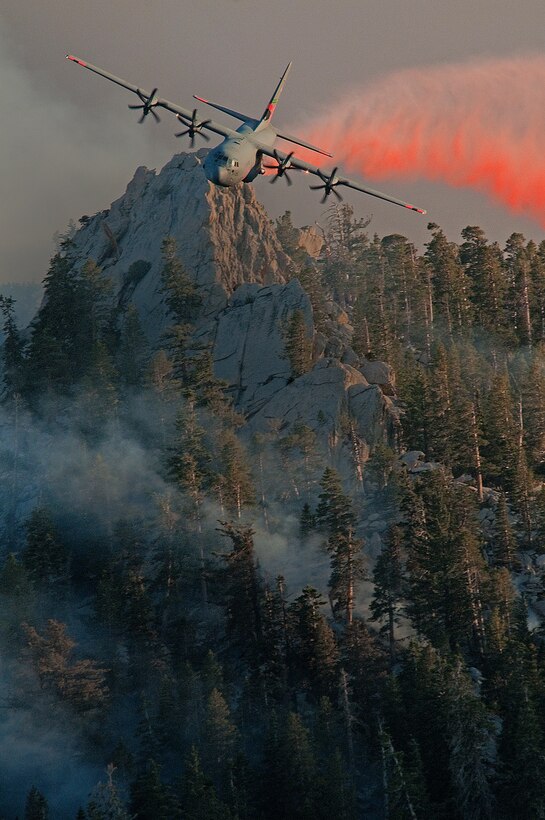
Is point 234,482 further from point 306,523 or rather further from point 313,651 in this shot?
point 313,651

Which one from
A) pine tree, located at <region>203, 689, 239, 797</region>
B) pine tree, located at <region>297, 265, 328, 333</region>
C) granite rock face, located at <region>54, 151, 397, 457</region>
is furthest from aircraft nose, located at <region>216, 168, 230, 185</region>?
pine tree, located at <region>297, 265, 328, 333</region>

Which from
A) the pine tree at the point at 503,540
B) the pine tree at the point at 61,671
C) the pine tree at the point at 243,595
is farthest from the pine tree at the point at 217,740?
the pine tree at the point at 503,540

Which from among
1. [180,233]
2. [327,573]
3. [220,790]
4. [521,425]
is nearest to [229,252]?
[180,233]

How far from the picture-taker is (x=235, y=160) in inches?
2333

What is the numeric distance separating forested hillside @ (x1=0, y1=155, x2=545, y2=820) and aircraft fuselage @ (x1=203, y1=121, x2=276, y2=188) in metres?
24.4

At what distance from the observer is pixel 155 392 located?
9881 centimetres

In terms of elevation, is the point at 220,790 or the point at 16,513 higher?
the point at 16,513

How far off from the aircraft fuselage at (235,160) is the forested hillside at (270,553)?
24383 mm

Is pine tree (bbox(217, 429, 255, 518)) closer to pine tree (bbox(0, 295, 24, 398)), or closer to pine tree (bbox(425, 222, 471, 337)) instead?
pine tree (bbox(0, 295, 24, 398))

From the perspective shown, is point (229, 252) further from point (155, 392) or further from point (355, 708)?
point (355, 708)

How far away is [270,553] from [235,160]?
34282 mm

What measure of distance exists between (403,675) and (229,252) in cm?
6385

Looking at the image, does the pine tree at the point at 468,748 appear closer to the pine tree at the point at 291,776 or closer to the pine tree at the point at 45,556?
the pine tree at the point at 291,776

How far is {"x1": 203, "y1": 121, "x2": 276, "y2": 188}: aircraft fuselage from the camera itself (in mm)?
58656
